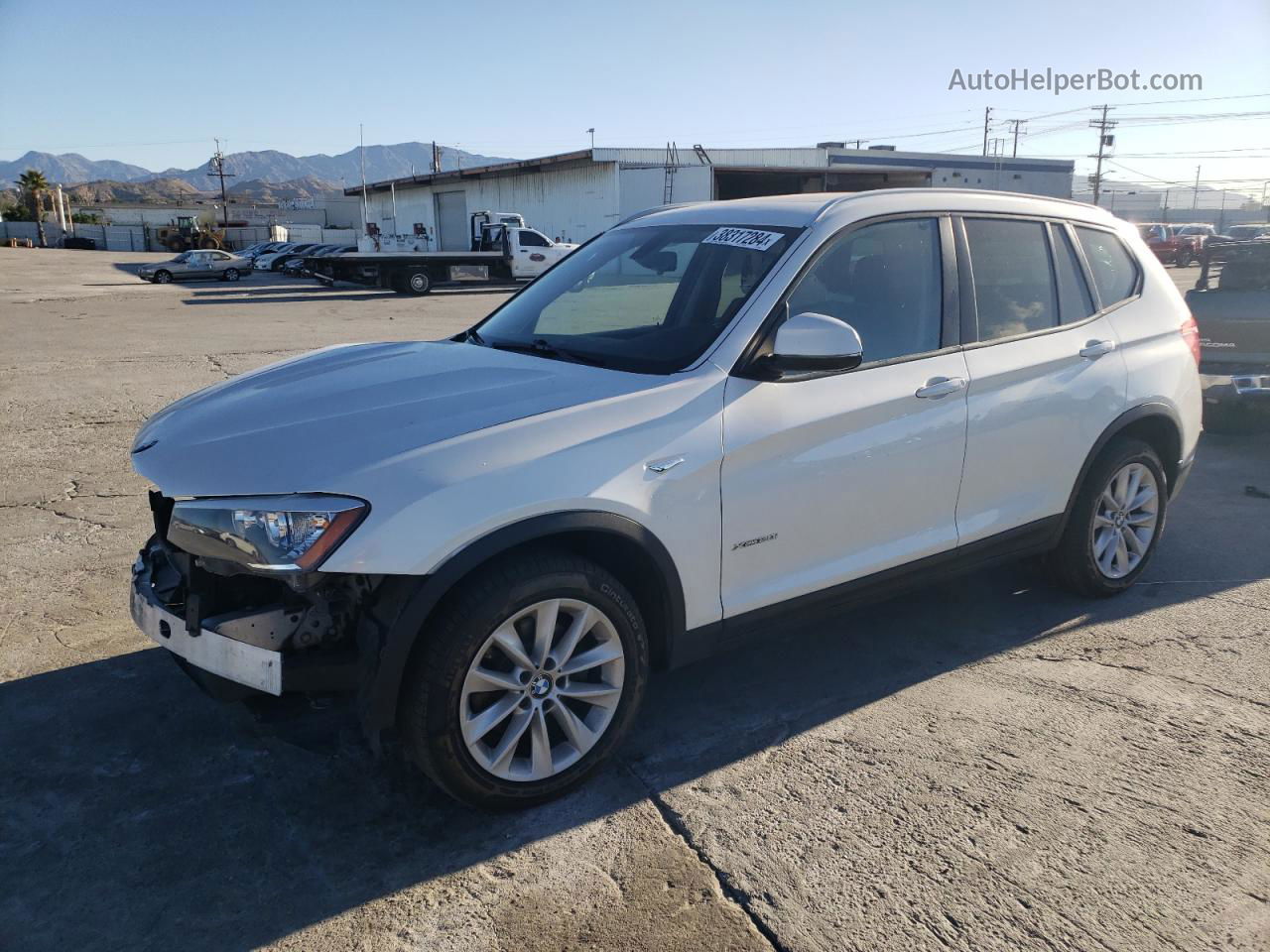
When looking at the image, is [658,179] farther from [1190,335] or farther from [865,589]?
[865,589]

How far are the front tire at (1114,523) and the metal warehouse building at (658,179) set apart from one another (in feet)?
102

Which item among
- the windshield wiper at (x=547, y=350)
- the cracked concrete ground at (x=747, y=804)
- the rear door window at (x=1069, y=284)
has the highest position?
the rear door window at (x=1069, y=284)

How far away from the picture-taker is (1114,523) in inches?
181

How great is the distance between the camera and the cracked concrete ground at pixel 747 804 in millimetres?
2514

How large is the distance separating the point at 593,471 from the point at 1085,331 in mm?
2640

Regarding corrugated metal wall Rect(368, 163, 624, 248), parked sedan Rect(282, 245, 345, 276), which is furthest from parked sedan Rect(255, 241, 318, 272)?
corrugated metal wall Rect(368, 163, 624, 248)

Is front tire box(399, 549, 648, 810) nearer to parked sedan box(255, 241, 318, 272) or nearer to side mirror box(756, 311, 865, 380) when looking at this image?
side mirror box(756, 311, 865, 380)

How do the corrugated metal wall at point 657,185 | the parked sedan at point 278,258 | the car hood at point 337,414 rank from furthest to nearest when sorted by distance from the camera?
the corrugated metal wall at point 657,185 → the parked sedan at point 278,258 → the car hood at point 337,414

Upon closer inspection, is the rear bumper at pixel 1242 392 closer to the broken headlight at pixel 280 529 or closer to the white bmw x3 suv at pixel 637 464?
the white bmw x3 suv at pixel 637 464

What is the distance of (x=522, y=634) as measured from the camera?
2.89m

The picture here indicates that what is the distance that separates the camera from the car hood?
2730 mm

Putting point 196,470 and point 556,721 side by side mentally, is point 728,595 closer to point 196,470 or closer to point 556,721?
point 556,721

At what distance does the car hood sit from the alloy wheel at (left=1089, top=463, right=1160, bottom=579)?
2625 mm

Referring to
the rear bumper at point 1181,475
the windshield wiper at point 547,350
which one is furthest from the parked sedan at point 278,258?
the rear bumper at point 1181,475
